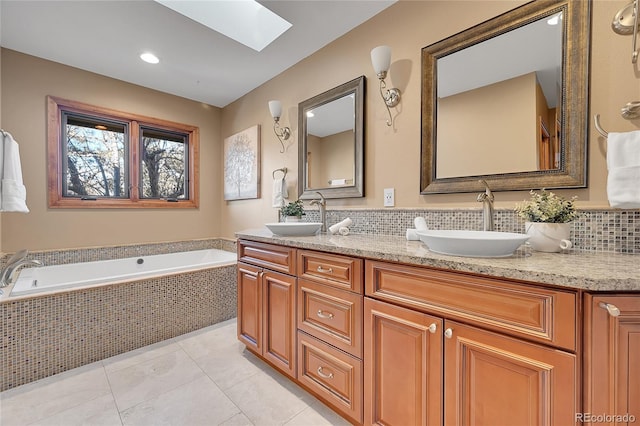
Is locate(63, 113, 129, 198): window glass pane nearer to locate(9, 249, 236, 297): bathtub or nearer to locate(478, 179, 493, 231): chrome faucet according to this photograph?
locate(9, 249, 236, 297): bathtub

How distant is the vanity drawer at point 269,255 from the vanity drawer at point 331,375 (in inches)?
15.2

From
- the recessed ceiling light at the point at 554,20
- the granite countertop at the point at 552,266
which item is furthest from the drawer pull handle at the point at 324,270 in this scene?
the recessed ceiling light at the point at 554,20

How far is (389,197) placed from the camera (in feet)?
5.96

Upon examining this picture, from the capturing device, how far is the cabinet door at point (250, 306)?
1816mm

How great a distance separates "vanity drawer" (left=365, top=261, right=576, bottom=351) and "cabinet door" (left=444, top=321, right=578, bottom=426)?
4 centimetres

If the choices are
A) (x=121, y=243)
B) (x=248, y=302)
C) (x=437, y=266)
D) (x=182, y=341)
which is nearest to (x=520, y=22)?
(x=437, y=266)

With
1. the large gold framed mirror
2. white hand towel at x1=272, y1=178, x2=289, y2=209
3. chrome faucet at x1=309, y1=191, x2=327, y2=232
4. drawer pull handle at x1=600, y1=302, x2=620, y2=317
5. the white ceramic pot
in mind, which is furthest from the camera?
white hand towel at x1=272, y1=178, x2=289, y2=209

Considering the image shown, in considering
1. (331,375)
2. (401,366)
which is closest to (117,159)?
(331,375)

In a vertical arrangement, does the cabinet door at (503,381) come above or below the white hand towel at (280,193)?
below

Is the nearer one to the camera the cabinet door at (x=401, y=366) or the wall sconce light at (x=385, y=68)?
the cabinet door at (x=401, y=366)

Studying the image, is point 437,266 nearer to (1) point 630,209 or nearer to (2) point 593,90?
(1) point 630,209

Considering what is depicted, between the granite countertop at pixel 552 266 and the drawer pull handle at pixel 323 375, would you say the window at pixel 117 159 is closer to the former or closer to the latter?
the drawer pull handle at pixel 323 375

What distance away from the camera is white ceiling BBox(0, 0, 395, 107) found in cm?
184

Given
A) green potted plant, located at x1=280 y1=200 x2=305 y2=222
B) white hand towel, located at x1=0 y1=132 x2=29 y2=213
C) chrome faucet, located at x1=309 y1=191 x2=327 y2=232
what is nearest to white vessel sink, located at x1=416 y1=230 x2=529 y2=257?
chrome faucet, located at x1=309 y1=191 x2=327 y2=232
